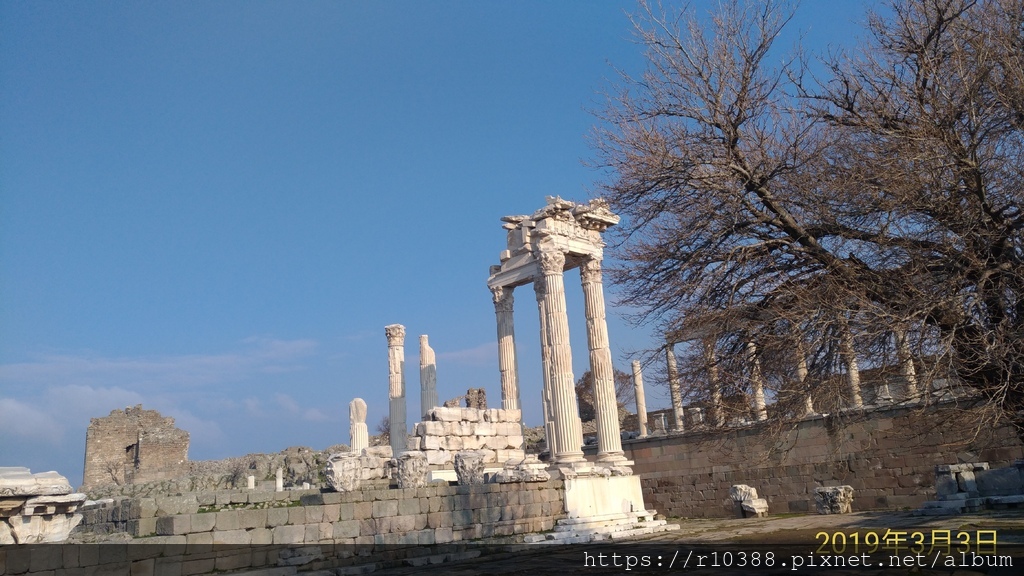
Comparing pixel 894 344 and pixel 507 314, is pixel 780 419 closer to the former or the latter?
pixel 894 344

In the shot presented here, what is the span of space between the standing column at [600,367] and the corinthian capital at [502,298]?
9.22 ft

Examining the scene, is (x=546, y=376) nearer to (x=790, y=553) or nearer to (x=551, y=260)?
(x=551, y=260)

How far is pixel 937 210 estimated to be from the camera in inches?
273

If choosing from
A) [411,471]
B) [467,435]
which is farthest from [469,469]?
[467,435]

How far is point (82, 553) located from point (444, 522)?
5.61m

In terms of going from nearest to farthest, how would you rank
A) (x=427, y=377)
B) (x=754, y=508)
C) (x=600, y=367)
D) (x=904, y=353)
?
1. (x=904, y=353)
2. (x=600, y=367)
3. (x=754, y=508)
4. (x=427, y=377)

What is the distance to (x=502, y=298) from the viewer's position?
2091 cm

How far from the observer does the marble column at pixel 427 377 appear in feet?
75.8

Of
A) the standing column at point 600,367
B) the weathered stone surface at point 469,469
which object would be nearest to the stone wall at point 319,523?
the weathered stone surface at point 469,469

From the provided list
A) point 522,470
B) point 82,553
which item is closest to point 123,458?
point 522,470

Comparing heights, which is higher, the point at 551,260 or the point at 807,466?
the point at 551,260

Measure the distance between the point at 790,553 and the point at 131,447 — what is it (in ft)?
134

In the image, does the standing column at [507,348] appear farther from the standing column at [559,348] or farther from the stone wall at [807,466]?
the stone wall at [807,466]

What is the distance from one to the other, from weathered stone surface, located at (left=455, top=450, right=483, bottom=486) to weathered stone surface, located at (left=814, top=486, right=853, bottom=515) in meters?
9.38
